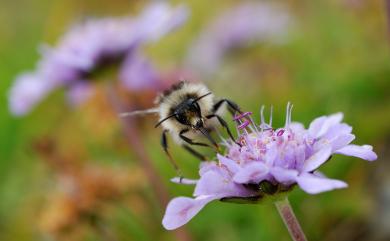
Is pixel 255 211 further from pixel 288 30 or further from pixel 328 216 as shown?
pixel 288 30

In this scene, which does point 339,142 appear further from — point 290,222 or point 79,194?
point 79,194

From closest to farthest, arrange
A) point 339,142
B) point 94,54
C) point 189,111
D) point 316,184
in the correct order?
point 316,184 → point 339,142 → point 189,111 → point 94,54

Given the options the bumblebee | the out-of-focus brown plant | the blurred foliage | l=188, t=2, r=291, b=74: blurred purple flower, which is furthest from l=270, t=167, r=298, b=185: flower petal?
l=188, t=2, r=291, b=74: blurred purple flower

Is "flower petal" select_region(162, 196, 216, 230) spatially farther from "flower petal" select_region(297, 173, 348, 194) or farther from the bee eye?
the bee eye

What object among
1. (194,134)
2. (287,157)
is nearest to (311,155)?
(287,157)

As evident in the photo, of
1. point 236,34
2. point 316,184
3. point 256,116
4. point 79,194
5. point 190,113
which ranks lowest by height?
point 316,184

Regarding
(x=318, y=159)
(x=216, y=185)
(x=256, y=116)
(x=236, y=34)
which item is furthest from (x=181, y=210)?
(x=236, y=34)

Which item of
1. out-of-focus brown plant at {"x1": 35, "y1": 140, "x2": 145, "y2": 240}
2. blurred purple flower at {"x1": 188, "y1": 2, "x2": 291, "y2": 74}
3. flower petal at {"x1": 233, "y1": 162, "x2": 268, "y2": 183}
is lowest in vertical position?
flower petal at {"x1": 233, "y1": 162, "x2": 268, "y2": 183}
